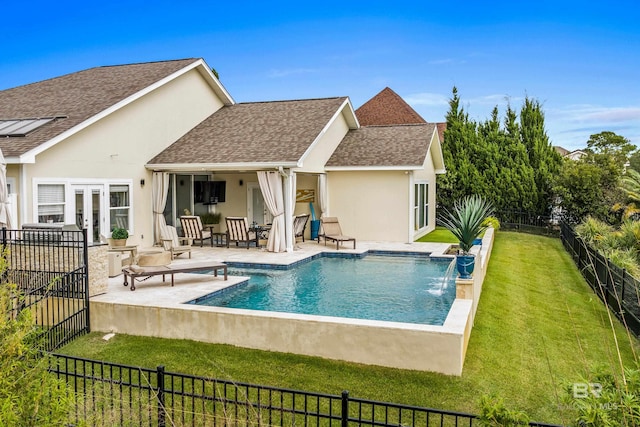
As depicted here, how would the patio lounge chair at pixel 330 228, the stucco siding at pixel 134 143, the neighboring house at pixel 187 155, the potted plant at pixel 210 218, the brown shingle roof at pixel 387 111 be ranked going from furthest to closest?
1. the brown shingle roof at pixel 387 111
2. the potted plant at pixel 210 218
3. the patio lounge chair at pixel 330 228
4. the neighboring house at pixel 187 155
5. the stucco siding at pixel 134 143

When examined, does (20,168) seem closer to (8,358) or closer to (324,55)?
(8,358)

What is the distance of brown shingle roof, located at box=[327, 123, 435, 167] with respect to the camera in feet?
65.9

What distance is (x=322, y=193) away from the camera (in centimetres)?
2083

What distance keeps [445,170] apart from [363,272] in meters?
14.8

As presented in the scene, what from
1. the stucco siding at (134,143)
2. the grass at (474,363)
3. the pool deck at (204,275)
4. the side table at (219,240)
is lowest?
the grass at (474,363)

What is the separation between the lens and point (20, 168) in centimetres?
1308

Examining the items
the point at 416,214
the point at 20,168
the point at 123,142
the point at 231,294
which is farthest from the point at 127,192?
the point at 416,214

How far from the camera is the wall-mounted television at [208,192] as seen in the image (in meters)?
21.1

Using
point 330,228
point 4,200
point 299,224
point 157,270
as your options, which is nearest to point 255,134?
point 299,224

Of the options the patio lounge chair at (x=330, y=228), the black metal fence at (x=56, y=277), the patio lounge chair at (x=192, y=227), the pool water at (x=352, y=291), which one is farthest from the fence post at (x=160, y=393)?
the patio lounge chair at (x=330, y=228)

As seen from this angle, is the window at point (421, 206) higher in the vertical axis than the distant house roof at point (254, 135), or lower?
lower

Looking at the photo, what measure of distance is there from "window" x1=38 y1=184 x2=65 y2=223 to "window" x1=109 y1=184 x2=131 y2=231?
6.63 feet

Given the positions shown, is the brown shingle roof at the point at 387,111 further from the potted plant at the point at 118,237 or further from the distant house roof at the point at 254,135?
the potted plant at the point at 118,237

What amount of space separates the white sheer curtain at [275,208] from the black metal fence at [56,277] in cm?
767
